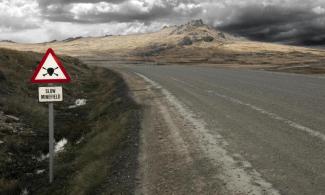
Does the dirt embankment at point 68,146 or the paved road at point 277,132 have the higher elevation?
the paved road at point 277,132

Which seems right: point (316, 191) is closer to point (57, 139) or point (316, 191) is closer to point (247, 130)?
point (247, 130)

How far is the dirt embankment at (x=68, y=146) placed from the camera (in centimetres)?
696

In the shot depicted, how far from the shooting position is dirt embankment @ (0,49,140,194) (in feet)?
22.8

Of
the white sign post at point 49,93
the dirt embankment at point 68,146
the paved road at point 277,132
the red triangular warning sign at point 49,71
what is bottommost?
the dirt embankment at point 68,146

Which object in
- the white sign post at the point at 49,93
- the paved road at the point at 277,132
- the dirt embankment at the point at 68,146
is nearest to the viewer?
the paved road at the point at 277,132

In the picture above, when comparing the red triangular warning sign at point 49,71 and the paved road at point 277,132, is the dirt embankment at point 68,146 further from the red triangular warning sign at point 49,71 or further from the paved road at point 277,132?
the paved road at point 277,132

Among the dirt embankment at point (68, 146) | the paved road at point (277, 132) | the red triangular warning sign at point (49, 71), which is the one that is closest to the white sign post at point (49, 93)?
the red triangular warning sign at point (49, 71)

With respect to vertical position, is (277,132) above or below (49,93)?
below

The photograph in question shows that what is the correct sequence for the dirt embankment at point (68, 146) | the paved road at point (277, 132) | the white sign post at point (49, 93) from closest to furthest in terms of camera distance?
the paved road at point (277, 132), the dirt embankment at point (68, 146), the white sign post at point (49, 93)

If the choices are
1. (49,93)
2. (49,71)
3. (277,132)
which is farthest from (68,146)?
(277,132)

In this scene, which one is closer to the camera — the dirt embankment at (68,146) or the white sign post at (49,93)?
the dirt embankment at (68,146)

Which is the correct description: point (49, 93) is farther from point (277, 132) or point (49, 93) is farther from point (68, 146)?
point (277, 132)

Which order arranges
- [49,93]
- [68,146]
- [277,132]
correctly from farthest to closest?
[68,146], [277,132], [49,93]

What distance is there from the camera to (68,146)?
11.3 metres
